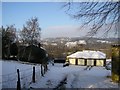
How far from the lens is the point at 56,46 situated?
10412 centimetres

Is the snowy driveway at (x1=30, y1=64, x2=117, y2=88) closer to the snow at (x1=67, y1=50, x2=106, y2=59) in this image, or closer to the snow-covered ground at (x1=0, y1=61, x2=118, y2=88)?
the snow-covered ground at (x1=0, y1=61, x2=118, y2=88)

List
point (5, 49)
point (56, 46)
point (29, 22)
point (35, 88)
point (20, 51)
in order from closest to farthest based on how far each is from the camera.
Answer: point (35, 88), point (5, 49), point (20, 51), point (29, 22), point (56, 46)

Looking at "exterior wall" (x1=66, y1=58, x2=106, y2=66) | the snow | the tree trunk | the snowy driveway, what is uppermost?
the tree trunk

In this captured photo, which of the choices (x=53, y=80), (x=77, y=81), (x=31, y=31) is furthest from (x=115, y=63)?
(x=31, y=31)

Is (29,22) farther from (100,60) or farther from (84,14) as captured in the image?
(84,14)

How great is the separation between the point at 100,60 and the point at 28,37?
18.6 metres

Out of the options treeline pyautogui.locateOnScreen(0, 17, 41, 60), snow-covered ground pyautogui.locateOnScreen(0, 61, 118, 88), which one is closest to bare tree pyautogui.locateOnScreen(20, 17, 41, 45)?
treeline pyautogui.locateOnScreen(0, 17, 41, 60)

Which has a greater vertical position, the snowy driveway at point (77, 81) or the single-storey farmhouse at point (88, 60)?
the snowy driveway at point (77, 81)

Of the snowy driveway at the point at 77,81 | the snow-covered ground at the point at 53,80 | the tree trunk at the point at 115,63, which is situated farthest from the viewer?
the tree trunk at the point at 115,63

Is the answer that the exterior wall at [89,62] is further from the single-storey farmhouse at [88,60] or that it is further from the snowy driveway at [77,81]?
the snowy driveway at [77,81]

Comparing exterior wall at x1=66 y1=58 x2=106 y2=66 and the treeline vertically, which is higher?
the treeline

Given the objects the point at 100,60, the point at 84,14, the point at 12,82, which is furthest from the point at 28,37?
the point at 84,14

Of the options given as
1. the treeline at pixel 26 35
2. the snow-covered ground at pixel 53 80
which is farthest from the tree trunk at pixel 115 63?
the treeline at pixel 26 35

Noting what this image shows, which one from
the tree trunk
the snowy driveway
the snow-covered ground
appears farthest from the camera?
the tree trunk
